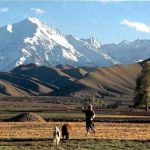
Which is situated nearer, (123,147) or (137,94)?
(123,147)

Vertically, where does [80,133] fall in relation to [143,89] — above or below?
below

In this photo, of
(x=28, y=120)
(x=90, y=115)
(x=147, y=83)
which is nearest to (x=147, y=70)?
(x=147, y=83)

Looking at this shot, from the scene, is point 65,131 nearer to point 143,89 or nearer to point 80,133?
point 80,133

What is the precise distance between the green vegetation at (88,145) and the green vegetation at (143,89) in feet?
304

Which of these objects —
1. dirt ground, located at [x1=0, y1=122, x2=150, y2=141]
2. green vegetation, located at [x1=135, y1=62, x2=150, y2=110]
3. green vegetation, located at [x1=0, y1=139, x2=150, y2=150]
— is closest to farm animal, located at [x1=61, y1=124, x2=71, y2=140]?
green vegetation, located at [x1=0, y1=139, x2=150, y2=150]

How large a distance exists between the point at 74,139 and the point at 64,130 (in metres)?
1.14

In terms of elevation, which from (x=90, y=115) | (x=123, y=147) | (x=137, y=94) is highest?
(x=137, y=94)

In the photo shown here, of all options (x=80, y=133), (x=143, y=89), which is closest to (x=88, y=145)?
(x=80, y=133)

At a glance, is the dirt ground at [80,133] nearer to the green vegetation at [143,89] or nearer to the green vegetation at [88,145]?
the green vegetation at [88,145]

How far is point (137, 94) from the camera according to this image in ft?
445

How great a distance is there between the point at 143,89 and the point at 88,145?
3773 inches

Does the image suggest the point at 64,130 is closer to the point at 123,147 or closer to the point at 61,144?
the point at 61,144

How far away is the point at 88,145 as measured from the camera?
1544 inches

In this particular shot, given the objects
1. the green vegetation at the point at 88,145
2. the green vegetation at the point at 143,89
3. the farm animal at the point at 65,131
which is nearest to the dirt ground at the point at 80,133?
the farm animal at the point at 65,131
